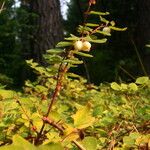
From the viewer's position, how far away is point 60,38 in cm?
757

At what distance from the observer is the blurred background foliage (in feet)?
24.7

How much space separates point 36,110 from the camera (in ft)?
5.02

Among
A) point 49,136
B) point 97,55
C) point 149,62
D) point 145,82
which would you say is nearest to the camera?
point 49,136

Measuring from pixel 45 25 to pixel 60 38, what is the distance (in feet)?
1.05

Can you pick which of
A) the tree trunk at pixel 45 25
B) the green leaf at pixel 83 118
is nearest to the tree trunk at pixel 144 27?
the tree trunk at pixel 45 25

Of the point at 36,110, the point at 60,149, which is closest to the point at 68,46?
the point at 36,110

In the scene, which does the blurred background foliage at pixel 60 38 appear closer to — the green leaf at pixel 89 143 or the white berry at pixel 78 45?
the white berry at pixel 78 45

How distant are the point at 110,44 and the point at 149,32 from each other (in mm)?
3186

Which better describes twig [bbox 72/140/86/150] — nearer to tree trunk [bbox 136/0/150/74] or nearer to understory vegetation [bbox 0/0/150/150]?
understory vegetation [bbox 0/0/150/150]

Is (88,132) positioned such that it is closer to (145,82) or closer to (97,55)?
(145,82)

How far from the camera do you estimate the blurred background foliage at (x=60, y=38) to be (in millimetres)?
7531

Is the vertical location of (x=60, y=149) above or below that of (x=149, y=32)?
above

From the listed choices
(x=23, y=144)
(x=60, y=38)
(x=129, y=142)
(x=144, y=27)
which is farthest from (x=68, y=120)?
(x=144, y=27)

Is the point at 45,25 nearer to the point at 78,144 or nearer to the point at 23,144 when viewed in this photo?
the point at 78,144
